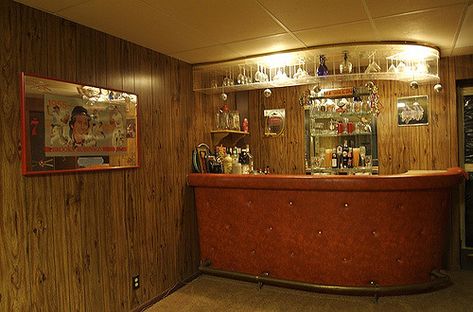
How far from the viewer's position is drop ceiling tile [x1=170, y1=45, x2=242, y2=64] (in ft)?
11.3

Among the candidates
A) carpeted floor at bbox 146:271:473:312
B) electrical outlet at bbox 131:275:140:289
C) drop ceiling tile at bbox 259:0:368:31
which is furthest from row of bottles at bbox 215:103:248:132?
electrical outlet at bbox 131:275:140:289

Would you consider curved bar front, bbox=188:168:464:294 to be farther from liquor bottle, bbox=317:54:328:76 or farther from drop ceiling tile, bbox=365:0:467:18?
drop ceiling tile, bbox=365:0:467:18

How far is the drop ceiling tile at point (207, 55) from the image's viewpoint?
346cm

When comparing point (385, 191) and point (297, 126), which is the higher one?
point (297, 126)

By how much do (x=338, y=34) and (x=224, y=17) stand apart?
1.13 metres

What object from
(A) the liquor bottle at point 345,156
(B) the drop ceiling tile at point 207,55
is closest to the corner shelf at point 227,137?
(B) the drop ceiling tile at point 207,55

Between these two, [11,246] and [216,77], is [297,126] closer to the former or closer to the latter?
[216,77]

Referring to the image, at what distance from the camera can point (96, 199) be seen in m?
2.73

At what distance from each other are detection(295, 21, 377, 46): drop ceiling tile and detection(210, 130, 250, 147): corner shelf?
60.3 inches

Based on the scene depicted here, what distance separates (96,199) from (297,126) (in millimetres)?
2965

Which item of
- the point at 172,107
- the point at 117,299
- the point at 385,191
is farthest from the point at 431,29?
the point at 117,299

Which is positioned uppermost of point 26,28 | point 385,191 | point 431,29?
point 431,29

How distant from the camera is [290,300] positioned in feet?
10.5

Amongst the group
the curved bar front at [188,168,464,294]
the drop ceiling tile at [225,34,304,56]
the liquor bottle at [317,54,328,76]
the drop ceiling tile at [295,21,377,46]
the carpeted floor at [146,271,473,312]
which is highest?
the drop ceiling tile at [295,21,377,46]
